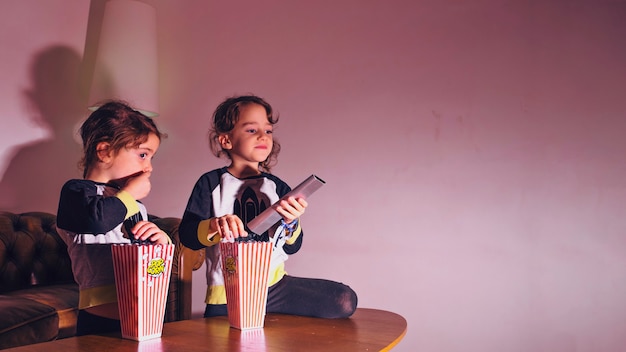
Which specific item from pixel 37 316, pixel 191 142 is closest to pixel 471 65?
pixel 191 142

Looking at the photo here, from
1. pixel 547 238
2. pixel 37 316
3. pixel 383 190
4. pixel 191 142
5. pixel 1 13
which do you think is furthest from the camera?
pixel 191 142

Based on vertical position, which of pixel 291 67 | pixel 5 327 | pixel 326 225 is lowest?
pixel 5 327

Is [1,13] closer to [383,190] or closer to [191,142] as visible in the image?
[191,142]

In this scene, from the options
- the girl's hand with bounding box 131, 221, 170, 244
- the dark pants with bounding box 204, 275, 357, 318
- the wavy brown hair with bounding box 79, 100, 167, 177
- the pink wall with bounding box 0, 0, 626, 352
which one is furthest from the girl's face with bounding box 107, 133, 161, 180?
the pink wall with bounding box 0, 0, 626, 352

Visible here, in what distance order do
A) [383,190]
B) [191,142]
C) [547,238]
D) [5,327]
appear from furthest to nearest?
[191,142] → [383,190] → [547,238] → [5,327]

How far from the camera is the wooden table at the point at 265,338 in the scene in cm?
92

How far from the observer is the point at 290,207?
47.1 inches

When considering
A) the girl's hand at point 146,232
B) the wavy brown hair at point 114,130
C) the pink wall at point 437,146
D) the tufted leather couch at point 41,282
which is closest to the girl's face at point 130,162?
the wavy brown hair at point 114,130

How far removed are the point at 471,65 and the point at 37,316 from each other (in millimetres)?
1674

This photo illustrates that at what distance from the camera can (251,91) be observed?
2506 mm

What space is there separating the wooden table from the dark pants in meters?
0.10

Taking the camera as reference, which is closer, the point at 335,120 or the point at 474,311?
the point at 474,311

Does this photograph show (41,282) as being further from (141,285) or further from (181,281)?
(141,285)

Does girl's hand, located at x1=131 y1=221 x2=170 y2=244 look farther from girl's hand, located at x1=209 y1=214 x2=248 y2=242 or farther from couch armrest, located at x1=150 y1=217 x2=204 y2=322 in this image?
couch armrest, located at x1=150 y1=217 x2=204 y2=322
